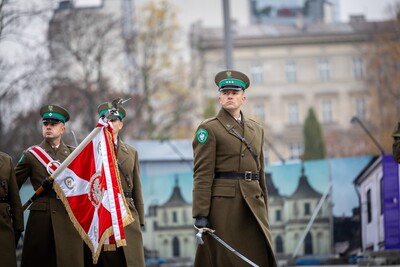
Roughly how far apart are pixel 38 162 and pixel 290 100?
102 m

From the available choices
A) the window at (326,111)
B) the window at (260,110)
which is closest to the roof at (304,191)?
the window at (326,111)

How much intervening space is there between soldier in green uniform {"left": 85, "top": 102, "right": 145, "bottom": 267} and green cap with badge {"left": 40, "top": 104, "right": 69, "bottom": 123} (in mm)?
486

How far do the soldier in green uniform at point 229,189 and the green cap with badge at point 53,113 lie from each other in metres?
2.61

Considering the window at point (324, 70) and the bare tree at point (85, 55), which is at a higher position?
the window at point (324, 70)

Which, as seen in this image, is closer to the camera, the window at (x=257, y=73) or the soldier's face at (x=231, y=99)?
the soldier's face at (x=231, y=99)

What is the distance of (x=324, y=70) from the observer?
117625 mm

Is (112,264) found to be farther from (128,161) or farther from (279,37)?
(279,37)

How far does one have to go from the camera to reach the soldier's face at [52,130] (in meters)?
16.7

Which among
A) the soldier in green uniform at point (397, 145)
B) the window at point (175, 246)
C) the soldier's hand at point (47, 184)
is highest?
the window at point (175, 246)

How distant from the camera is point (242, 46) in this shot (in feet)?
374

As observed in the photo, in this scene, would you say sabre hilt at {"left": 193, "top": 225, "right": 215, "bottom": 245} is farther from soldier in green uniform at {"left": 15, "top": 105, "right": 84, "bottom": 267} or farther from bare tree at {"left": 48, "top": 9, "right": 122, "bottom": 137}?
bare tree at {"left": 48, "top": 9, "right": 122, "bottom": 137}

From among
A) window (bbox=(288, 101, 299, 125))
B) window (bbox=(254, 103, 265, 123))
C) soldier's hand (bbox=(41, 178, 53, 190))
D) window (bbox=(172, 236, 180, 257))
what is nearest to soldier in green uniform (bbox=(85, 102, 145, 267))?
soldier's hand (bbox=(41, 178, 53, 190))

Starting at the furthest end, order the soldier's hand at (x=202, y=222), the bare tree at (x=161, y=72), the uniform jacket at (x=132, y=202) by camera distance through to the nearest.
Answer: the bare tree at (x=161, y=72) < the uniform jacket at (x=132, y=202) < the soldier's hand at (x=202, y=222)

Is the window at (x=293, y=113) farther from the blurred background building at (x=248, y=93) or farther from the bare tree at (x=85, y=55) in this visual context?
the bare tree at (x=85, y=55)
